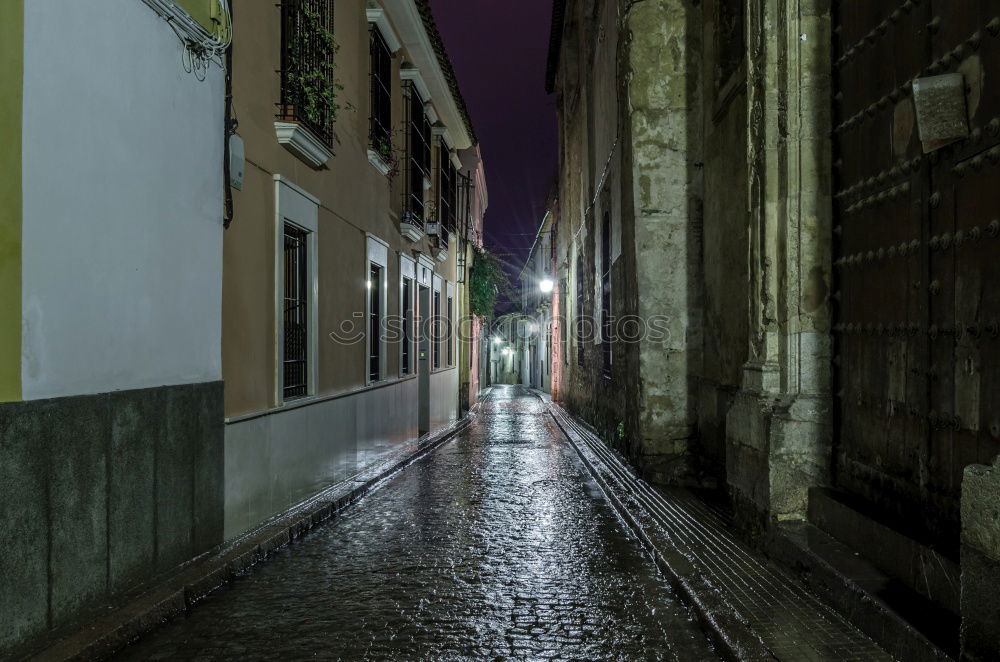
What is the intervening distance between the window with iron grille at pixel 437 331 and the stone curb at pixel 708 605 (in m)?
10.4

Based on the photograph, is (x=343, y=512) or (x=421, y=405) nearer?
(x=343, y=512)

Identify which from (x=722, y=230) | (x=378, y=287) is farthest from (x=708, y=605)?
(x=378, y=287)

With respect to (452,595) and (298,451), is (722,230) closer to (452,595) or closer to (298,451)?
(452,595)

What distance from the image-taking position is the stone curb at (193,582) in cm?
355

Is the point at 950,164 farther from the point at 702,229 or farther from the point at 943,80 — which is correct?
the point at 702,229

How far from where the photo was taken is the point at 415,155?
563 inches

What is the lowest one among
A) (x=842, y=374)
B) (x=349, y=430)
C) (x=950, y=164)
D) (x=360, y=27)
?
(x=349, y=430)

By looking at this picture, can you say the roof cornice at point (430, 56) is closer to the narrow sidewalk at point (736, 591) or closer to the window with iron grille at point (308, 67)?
the window with iron grille at point (308, 67)

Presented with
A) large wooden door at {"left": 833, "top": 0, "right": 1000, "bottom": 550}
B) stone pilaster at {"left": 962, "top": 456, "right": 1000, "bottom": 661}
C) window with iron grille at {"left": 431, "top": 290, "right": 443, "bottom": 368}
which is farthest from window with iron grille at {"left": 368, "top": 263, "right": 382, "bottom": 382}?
stone pilaster at {"left": 962, "top": 456, "right": 1000, "bottom": 661}

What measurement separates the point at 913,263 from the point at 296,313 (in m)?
5.84

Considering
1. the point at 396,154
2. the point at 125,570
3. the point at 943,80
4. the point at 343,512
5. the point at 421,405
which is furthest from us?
the point at 421,405

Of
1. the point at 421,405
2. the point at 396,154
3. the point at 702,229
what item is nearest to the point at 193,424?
the point at 702,229

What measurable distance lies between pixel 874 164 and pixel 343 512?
5.45 meters

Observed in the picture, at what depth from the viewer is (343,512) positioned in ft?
23.3
